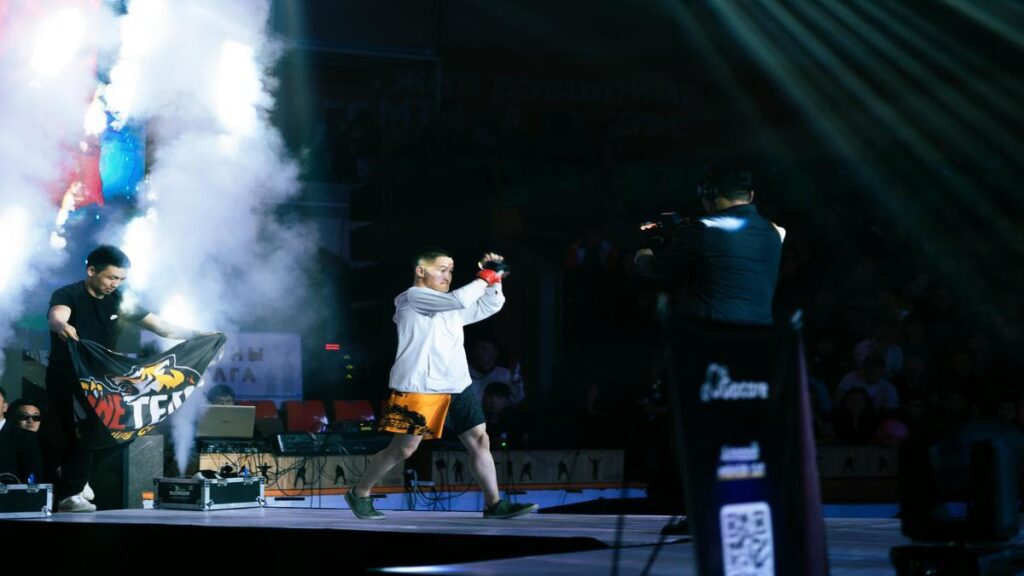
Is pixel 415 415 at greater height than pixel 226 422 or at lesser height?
lesser

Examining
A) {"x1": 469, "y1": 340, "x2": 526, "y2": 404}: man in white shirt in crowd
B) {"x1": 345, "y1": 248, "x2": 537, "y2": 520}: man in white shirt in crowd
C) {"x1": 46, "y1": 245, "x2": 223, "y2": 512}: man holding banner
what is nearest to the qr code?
Answer: {"x1": 345, "y1": 248, "x2": 537, "y2": 520}: man in white shirt in crowd

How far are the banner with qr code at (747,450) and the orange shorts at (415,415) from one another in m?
4.32

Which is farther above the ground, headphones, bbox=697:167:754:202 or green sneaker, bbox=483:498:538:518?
headphones, bbox=697:167:754:202

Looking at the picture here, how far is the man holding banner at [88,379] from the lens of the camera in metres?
9.28

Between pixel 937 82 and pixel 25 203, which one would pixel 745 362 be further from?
pixel 937 82

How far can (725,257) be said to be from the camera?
21.4 ft

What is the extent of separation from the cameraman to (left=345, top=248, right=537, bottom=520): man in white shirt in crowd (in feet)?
7.01

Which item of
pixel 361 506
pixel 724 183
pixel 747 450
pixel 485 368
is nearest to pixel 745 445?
pixel 747 450

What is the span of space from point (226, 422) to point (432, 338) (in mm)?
4450

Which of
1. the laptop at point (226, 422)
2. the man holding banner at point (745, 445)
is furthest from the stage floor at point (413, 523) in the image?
the laptop at point (226, 422)

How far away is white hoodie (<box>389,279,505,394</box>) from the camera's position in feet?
28.0

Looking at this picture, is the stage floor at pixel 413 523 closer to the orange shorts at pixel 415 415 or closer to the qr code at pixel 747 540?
the orange shorts at pixel 415 415

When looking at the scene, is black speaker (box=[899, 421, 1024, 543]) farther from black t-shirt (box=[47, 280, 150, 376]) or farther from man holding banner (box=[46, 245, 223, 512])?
black t-shirt (box=[47, 280, 150, 376])

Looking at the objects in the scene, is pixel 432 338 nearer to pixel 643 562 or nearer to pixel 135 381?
pixel 135 381
